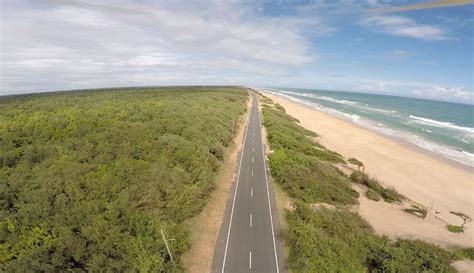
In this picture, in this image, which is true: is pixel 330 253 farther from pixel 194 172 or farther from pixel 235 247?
pixel 194 172

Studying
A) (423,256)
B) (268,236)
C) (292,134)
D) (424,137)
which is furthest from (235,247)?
(424,137)

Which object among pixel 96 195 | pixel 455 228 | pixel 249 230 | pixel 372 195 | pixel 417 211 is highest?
pixel 96 195

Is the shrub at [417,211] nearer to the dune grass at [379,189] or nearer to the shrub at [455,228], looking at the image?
the dune grass at [379,189]

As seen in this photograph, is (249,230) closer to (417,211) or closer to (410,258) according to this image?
(410,258)

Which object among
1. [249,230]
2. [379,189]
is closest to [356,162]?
[379,189]

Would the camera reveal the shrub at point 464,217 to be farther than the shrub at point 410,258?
Yes

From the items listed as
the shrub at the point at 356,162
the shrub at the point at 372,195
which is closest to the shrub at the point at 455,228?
the shrub at the point at 372,195

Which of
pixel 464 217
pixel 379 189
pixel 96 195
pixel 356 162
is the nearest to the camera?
pixel 96 195
